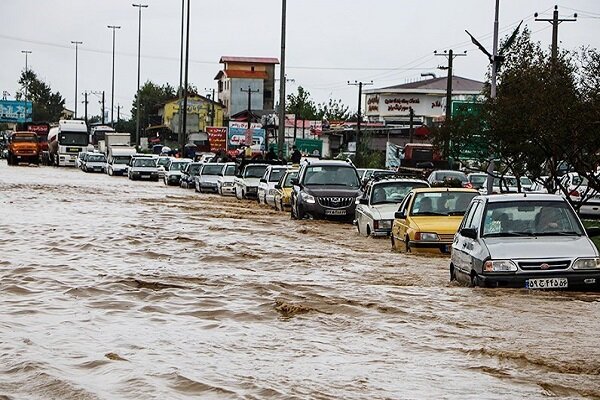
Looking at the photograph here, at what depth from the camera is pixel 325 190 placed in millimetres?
32906

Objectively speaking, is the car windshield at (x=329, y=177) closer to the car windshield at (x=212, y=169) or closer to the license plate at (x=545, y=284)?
the license plate at (x=545, y=284)

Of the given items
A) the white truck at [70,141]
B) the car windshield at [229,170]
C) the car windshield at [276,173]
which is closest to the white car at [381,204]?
the car windshield at [276,173]

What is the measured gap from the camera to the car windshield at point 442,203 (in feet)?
77.2

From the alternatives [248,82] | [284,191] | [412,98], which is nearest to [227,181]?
[284,191]

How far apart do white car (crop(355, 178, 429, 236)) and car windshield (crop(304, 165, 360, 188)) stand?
4319mm

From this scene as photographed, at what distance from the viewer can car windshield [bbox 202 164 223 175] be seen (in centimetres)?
5703

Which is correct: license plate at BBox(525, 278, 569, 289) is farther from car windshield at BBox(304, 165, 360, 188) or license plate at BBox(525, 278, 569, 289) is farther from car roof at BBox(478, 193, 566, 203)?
car windshield at BBox(304, 165, 360, 188)

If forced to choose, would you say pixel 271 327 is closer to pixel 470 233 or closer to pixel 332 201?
pixel 470 233

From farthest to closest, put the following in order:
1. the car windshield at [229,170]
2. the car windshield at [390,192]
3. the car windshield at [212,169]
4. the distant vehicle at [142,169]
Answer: the distant vehicle at [142,169]
the car windshield at [212,169]
the car windshield at [229,170]
the car windshield at [390,192]

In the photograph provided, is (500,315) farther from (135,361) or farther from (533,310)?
(135,361)

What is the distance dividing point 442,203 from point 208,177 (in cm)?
3314

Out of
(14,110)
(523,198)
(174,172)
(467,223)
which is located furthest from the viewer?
(14,110)

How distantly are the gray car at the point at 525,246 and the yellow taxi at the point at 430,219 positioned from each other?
4167mm

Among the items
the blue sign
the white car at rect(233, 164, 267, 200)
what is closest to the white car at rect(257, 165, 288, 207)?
the white car at rect(233, 164, 267, 200)
